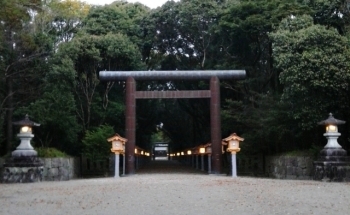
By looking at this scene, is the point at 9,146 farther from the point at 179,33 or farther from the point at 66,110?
the point at 179,33

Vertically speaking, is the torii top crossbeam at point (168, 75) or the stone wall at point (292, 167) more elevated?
the torii top crossbeam at point (168, 75)

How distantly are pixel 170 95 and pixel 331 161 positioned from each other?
8224 millimetres

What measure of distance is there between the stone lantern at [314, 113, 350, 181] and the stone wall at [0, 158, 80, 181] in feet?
38.3

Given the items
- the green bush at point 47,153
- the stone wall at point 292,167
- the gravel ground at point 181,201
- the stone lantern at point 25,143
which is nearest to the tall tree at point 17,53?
the green bush at point 47,153

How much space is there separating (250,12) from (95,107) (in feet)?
35.2

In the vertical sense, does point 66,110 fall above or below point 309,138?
above

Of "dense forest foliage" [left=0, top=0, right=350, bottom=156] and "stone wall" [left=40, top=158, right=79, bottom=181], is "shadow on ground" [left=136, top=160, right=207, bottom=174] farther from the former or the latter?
"stone wall" [left=40, top=158, right=79, bottom=181]

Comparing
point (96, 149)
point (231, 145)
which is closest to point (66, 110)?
point (96, 149)

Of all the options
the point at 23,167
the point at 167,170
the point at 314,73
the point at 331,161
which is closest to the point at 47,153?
the point at 23,167

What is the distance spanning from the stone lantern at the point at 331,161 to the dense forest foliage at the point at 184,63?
1.25 m

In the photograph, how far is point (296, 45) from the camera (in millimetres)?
17906

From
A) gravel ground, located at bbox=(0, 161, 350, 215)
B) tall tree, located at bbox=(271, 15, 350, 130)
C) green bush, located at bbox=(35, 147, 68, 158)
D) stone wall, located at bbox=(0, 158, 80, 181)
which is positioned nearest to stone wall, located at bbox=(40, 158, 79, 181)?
stone wall, located at bbox=(0, 158, 80, 181)

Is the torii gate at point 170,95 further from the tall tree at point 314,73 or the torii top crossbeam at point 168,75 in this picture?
the tall tree at point 314,73

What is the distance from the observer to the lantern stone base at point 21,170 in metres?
16.5
